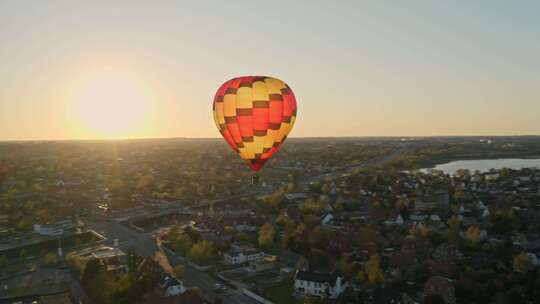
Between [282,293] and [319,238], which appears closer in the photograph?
[282,293]

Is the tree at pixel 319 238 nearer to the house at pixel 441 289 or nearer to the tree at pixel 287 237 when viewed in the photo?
the tree at pixel 287 237

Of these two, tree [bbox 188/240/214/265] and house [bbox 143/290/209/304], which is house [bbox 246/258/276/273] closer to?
tree [bbox 188/240/214/265]

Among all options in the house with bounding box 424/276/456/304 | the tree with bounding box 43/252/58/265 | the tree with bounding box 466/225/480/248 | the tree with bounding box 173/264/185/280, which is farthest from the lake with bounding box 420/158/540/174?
the tree with bounding box 43/252/58/265

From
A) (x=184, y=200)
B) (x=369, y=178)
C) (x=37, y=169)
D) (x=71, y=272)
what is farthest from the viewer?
(x=37, y=169)

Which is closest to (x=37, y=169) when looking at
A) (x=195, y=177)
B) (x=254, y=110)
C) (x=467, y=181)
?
(x=195, y=177)

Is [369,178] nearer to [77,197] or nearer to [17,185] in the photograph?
[77,197]

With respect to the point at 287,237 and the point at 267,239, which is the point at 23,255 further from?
the point at 287,237

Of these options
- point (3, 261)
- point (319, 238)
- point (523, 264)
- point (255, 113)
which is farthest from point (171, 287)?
point (523, 264)
